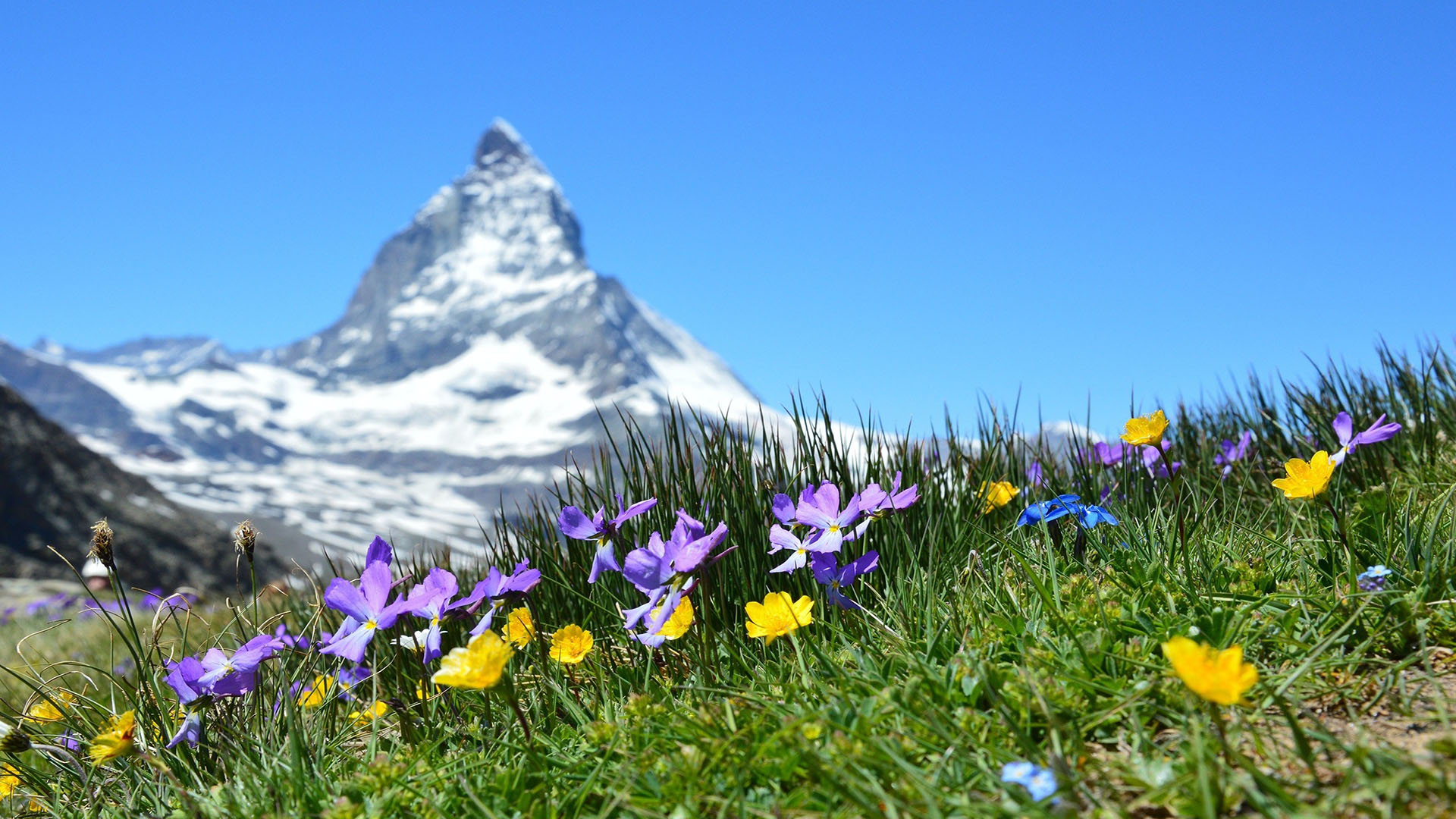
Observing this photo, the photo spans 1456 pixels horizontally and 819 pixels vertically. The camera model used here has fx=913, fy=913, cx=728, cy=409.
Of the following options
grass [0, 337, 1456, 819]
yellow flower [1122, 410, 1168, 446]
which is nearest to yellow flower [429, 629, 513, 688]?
grass [0, 337, 1456, 819]

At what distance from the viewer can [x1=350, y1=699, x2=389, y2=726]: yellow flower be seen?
8.04 feet

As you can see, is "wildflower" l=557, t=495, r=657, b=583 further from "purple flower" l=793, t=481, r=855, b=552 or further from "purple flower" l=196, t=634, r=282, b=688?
"purple flower" l=196, t=634, r=282, b=688

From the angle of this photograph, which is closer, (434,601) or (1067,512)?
(434,601)

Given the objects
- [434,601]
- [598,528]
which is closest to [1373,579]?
[598,528]

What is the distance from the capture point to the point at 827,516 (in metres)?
2.62

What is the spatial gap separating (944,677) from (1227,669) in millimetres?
667

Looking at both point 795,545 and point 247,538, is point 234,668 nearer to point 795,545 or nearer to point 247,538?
point 247,538

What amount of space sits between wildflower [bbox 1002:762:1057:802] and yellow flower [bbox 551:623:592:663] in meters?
1.29

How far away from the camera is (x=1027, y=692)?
1956mm

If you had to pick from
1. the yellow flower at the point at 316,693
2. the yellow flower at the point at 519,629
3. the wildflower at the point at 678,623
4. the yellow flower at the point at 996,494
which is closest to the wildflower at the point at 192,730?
the yellow flower at the point at 316,693

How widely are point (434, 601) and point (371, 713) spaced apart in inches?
23.7

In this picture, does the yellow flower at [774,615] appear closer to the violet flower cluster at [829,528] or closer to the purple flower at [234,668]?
the violet flower cluster at [829,528]

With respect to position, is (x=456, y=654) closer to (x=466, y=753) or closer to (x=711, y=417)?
(x=466, y=753)

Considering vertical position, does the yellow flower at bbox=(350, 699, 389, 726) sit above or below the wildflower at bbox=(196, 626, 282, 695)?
below
